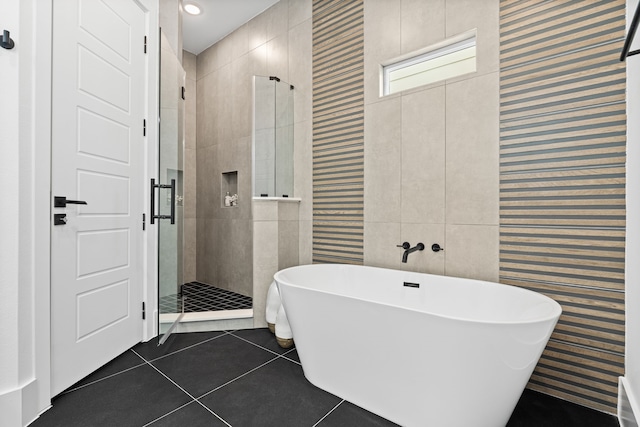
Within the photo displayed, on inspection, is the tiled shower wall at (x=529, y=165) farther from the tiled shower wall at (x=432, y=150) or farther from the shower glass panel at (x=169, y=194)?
the shower glass panel at (x=169, y=194)

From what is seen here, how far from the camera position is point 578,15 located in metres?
1.74

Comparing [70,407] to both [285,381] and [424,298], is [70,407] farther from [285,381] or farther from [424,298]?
[424,298]

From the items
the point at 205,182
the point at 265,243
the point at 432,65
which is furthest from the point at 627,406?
the point at 205,182

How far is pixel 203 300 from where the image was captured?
3320mm

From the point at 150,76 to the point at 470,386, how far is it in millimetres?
2827

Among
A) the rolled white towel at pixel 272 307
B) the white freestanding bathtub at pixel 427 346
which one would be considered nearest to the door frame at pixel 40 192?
the white freestanding bathtub at pixel 427 346

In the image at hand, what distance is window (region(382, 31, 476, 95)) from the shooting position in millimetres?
2209

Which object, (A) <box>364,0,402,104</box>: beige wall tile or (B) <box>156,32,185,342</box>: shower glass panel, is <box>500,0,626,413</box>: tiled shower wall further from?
(B) <box>156,32,185,342</box>: shower glass panel

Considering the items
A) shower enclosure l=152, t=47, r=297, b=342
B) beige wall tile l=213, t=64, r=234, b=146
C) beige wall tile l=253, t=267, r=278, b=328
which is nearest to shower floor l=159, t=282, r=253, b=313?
shower enclosure l=152, t=47, r=297, b=342

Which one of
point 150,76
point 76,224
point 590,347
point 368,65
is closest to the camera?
point 590,347

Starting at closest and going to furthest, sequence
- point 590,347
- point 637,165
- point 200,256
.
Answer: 1. point 637,165
2. point 590,347
3. point 200,256

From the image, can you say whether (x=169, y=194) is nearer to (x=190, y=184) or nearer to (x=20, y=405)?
Answer: (x=20, y=405)

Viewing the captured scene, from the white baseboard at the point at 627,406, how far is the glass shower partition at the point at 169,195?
257 centimetres

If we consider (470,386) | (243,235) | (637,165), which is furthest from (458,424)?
(243,235)
